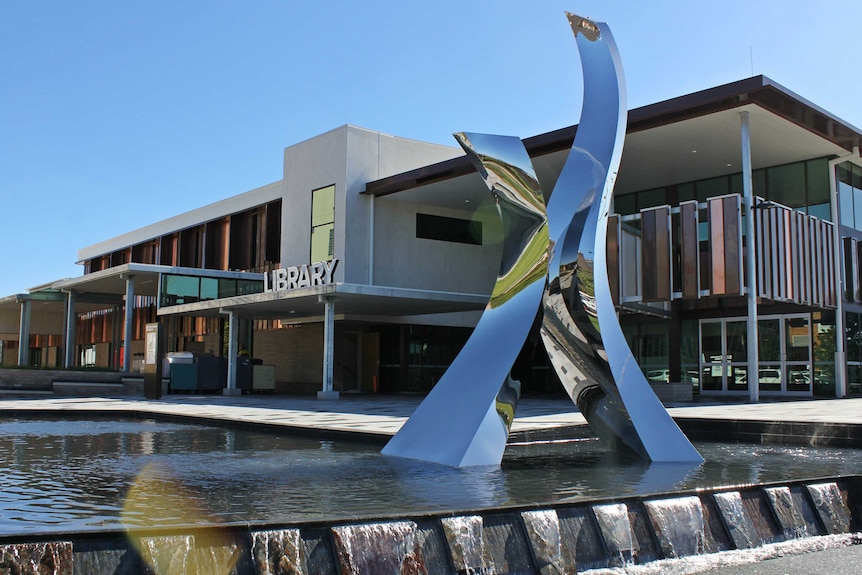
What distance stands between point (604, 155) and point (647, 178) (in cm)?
1689

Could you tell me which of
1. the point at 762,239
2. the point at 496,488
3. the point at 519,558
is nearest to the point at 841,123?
the point at 762,239

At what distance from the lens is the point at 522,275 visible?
29.8ft

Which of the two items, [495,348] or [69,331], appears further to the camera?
[69,331]

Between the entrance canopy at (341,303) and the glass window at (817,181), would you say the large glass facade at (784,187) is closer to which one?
the glass window at (817,181)

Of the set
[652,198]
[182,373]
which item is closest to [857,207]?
[652,198]

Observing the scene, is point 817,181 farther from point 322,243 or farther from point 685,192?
point 322,243

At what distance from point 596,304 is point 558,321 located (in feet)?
1.45

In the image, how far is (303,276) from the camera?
2498 centimetres

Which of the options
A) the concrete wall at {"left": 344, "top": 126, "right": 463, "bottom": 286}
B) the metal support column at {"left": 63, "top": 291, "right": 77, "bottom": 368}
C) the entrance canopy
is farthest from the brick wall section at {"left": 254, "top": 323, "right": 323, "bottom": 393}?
the metal support column at {"left": 63, "top": 291, "right": 77, "bottom": 368}

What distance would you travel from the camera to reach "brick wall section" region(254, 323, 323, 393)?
3198cm

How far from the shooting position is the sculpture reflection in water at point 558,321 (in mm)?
8500

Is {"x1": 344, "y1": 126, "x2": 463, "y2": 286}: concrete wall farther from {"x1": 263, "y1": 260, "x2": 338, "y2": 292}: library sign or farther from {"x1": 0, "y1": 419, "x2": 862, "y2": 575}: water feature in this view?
{"x1": 0, "y1": 419, "x2": 862, "y2": 575}: water feature

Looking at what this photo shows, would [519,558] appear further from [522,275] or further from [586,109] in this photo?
[586,109]

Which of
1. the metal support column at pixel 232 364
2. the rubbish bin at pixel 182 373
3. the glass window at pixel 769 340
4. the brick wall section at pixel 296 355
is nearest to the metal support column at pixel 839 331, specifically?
the glass window at pixel 769 340
